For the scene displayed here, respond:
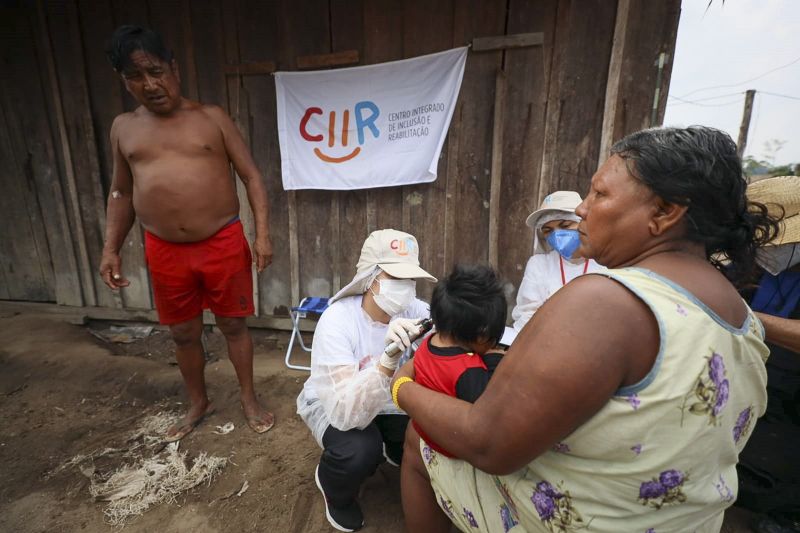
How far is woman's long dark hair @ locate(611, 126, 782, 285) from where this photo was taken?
0.91 metres

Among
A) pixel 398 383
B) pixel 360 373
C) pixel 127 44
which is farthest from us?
pixel 127 44

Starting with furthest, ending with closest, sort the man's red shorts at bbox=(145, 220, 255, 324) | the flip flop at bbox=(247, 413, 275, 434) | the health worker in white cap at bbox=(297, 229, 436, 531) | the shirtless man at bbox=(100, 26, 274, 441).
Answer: the flip flop at bbox=(247, 413, 275, 434) → the man's red shorts at bbox=(145, 220, 255, 324) → the shirtless man at bbox=(100, 26, 274, 441) → the health worker in white cap at bbox=(297, 229, 436, 531)

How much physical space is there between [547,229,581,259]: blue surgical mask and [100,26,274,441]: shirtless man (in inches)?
77.6

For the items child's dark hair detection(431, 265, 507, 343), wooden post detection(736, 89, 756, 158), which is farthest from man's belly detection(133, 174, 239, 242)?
wooden post detection(736, 89, 756, 158)

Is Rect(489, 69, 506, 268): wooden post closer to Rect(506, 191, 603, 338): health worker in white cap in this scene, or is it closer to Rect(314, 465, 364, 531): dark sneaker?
Rect(506, 191, 603, 338): health worker in white cap

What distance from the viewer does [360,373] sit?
1.80 meters

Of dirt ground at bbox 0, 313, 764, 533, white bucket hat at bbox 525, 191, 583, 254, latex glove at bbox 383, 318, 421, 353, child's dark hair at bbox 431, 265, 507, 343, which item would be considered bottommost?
dirt ground at bbox 0, 313, 764, 533

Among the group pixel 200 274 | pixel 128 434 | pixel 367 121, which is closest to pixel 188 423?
pixel 128 434

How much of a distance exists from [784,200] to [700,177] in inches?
56.0

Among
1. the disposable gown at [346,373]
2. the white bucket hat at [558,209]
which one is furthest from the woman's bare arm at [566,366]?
the white bucket hat at [558,209]

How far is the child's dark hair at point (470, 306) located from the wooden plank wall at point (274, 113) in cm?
199

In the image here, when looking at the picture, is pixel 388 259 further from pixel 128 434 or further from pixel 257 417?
pixel 128 434

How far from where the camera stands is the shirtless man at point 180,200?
2.33 meters

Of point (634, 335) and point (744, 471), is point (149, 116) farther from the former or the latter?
point (744, 471)
